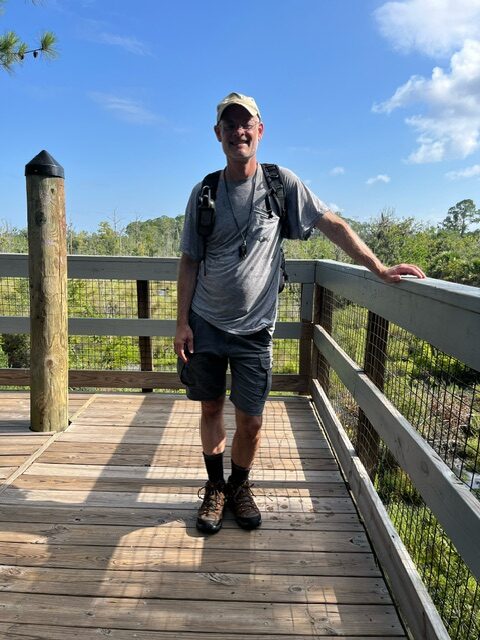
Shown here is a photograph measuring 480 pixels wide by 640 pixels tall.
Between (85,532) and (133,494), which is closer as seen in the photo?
(85,532)

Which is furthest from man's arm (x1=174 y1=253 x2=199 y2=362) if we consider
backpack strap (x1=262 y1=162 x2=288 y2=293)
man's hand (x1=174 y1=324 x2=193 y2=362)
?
backpack strap (x1=262 y1=162 x2=288 y2=293)

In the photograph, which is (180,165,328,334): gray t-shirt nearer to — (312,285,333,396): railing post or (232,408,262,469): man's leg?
(232,408,262,469): man's leg

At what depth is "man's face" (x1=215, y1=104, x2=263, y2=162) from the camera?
182 centimetres

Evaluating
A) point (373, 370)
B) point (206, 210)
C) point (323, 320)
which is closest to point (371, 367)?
→ point (373, 370)

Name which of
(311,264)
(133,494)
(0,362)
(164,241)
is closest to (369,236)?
(164,241)

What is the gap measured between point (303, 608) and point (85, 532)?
3.13 ft

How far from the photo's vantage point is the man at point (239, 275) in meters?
1.86

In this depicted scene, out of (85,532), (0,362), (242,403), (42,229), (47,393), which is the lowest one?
(0,362)

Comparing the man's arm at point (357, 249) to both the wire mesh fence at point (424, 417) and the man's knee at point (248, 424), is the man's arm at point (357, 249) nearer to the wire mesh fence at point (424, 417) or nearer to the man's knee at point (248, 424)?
the wire mesh fence at point (424, 417)

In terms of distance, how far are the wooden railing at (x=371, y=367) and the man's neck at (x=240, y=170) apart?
701 mm

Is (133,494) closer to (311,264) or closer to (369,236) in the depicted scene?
(311,264)

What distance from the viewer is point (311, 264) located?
3.54 metres

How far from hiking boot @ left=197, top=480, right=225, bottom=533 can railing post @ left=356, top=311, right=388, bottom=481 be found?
2.34 ft

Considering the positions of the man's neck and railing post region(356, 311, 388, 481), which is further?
railing post region(356, 311, 388, 481)
